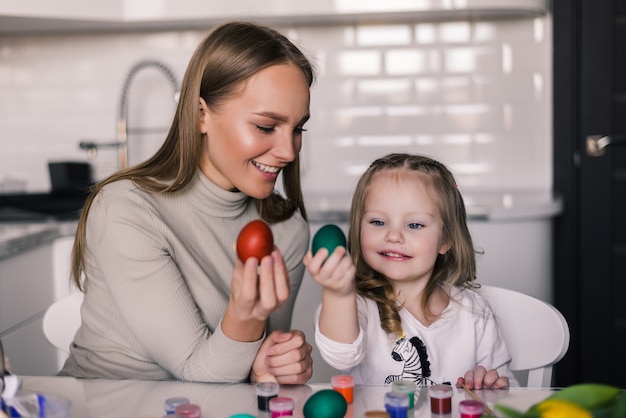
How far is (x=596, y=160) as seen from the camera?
118 inches

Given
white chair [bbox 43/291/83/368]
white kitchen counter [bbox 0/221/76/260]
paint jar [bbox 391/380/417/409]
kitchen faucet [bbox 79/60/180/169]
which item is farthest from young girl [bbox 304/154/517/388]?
kitchen faucet [bbox 79/60/180/169]

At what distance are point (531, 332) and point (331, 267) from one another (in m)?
0.66

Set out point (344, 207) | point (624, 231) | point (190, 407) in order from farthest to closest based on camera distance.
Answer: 1. point (624, 231)
2. point (344, 207)
3. point (190, 407)

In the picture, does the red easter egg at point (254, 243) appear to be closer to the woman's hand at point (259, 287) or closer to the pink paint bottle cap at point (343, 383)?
the woman's hand at point (259, 287)

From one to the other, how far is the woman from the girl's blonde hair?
0.18 m

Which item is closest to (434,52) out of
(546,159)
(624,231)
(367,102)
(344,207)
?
(367,102)

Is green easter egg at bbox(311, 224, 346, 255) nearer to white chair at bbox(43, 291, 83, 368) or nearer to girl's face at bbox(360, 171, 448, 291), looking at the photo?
girl's face at bbox(360, 171, 448, 291)

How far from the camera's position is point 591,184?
3.02 metres

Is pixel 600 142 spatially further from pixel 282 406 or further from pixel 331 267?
pixel 282 406

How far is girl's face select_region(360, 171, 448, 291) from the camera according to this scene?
5.07 feet

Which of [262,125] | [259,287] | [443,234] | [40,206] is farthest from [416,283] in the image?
[40,206]

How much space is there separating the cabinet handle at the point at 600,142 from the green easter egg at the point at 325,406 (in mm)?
2278

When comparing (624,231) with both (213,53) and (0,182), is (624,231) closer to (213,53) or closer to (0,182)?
(213,53)

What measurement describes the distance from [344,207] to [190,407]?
170 centimetres
